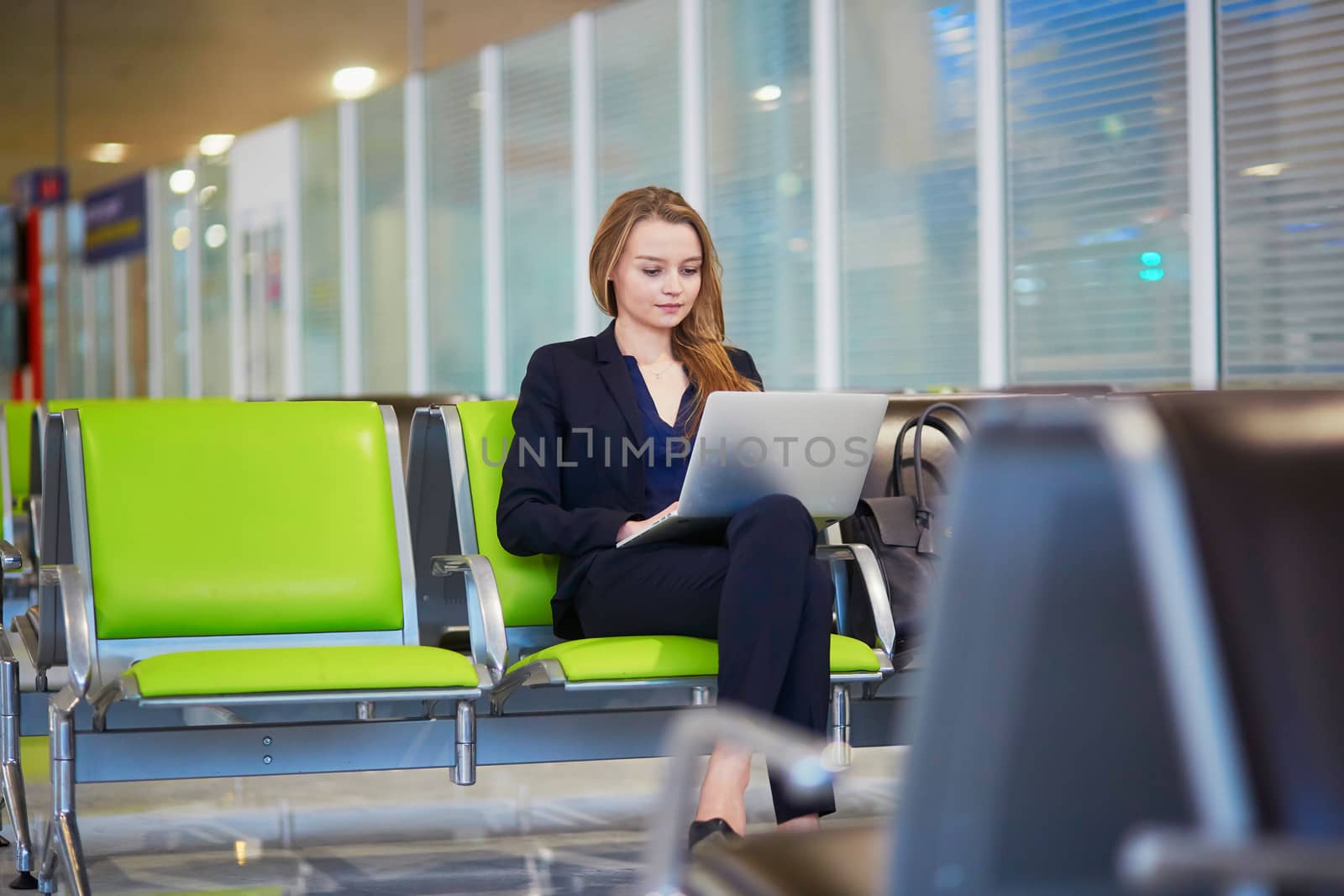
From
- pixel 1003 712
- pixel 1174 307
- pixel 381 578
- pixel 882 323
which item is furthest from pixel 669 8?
pixel 1003 712

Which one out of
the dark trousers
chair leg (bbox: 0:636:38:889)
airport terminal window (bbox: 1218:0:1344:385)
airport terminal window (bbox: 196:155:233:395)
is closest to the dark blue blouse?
the dark trousers

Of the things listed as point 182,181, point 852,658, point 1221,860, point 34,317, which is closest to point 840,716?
point 852,658

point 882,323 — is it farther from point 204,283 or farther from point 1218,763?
point 204,283

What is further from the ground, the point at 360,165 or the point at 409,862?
the point at 360,165

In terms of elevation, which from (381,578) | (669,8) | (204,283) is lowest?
(381,578)

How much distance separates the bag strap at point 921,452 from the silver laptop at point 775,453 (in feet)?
1.14

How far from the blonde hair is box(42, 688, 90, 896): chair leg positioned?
3.87 feet

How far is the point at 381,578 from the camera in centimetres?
294

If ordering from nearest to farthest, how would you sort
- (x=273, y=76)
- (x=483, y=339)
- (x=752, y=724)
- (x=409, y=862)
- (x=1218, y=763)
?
(x=1218, y=763) → (x=752, y=724) → (x=409, y=862) → (x=483, y=339) → (x=273, y=76)

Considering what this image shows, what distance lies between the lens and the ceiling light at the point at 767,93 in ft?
23.5

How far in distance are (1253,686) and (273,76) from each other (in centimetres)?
1045

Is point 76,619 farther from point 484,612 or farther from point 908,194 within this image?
point 908,194

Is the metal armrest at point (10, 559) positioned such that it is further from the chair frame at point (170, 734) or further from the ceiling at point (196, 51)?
the ceiling at point (196, 51)

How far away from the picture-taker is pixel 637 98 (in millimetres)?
8094
